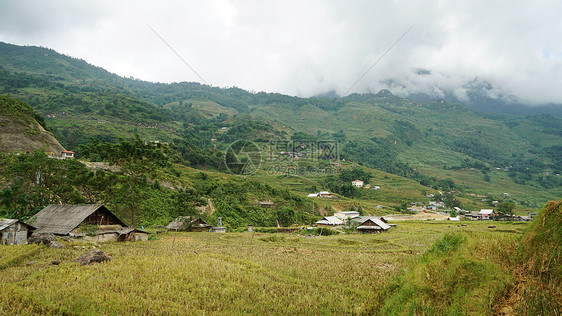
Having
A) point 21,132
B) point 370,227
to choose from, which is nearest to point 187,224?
point 370,227

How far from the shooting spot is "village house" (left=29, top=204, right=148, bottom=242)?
22125 mm

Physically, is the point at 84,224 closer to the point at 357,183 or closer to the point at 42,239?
the point at 42,239

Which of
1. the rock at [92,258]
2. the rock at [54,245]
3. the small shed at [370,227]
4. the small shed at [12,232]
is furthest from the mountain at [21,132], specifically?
the small shed at [370,227]

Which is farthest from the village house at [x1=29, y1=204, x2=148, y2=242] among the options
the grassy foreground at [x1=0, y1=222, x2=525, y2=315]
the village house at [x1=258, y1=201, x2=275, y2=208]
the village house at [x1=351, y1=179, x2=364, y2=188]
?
the village house at [x1=351, y1=179, x2=364, y2=188]

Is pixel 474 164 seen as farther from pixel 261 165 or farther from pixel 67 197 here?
pixel 67 197

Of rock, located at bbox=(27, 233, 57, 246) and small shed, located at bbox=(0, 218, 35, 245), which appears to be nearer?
rock, located at bbox=(27, 233, 57, 246)

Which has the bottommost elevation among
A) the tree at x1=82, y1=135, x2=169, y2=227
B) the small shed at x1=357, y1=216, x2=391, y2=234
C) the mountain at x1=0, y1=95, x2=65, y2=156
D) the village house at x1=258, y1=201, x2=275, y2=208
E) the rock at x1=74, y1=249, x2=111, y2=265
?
the small shed at x1=357, y1=216, x2=391, y2=234

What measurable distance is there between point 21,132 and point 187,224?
38624mm

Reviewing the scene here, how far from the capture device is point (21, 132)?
166 ft

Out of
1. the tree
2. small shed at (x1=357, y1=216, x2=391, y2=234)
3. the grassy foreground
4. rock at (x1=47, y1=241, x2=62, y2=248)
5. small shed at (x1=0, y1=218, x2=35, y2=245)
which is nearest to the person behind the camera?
the grassy foreground

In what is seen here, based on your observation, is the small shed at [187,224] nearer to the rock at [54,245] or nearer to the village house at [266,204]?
the village house at [266,204]

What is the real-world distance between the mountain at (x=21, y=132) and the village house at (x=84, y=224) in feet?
111

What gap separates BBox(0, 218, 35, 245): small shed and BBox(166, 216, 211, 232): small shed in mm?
17448

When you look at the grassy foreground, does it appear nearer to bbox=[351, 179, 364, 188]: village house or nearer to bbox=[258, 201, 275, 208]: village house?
bbox=[258, 201, 275, 208]: village house
